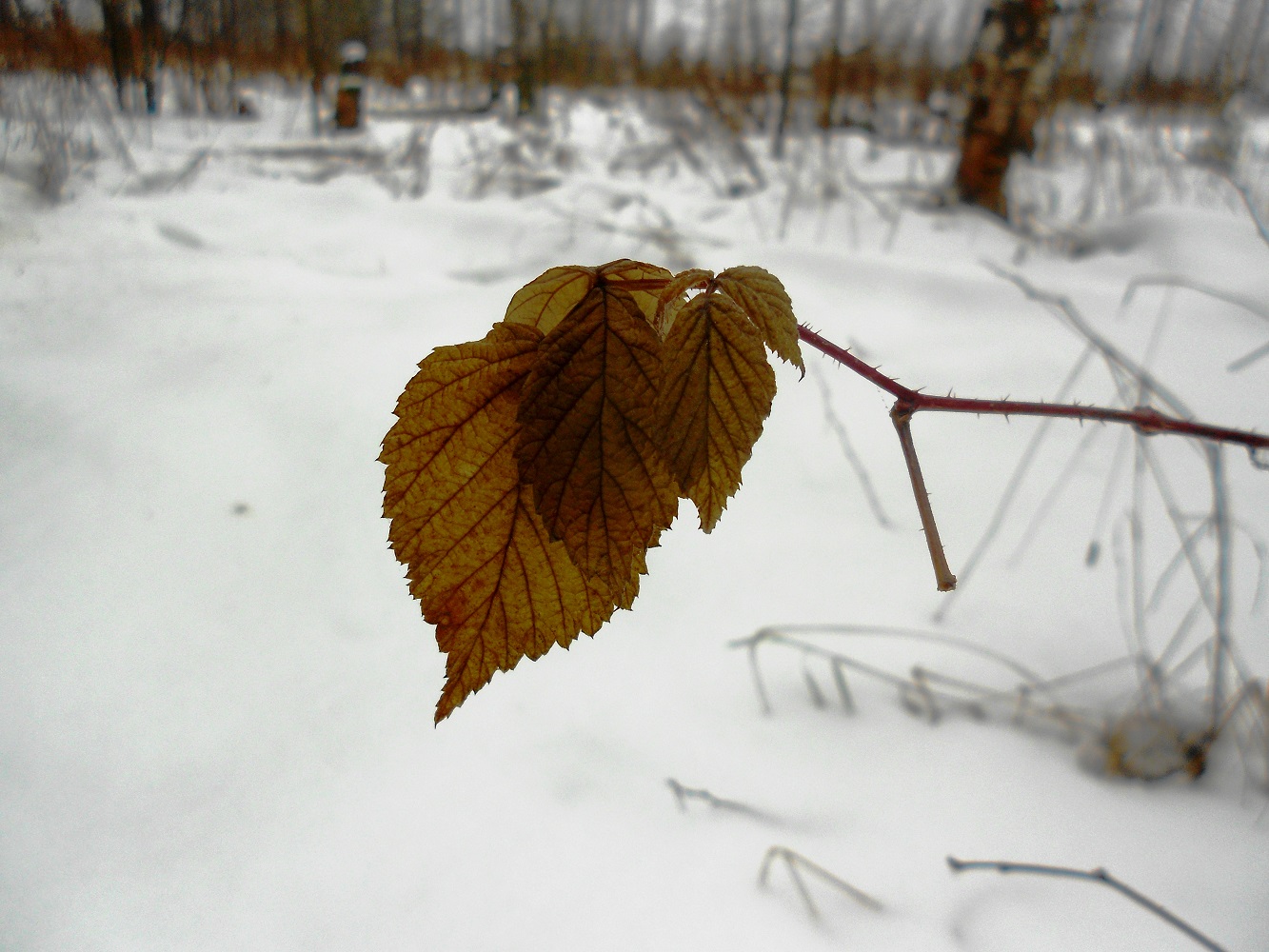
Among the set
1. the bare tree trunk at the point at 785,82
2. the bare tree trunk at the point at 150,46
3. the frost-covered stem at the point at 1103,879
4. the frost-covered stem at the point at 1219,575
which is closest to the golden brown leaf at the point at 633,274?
the frost-covered stem at the point at 1103,879

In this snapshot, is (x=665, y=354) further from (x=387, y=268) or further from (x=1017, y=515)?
(x=387, y=268)

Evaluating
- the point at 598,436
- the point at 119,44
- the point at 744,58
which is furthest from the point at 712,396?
the point at 744,58

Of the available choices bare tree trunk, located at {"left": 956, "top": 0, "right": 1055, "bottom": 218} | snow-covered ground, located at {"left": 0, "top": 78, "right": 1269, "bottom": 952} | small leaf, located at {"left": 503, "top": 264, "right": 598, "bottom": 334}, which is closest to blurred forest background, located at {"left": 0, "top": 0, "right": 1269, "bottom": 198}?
bare tree trunk, located at {"left": 956, "top": 0, "right": 1055, "bottom": 218}

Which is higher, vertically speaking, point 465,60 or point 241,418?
point 465,60

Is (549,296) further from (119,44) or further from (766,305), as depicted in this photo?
(119,44)

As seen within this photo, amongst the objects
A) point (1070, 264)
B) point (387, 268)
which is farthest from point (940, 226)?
point (387, 268)

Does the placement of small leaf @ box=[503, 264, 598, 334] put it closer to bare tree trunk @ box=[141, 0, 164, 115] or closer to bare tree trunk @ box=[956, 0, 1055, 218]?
bare tree trunk @ box=[141, 0, 164, 115]
